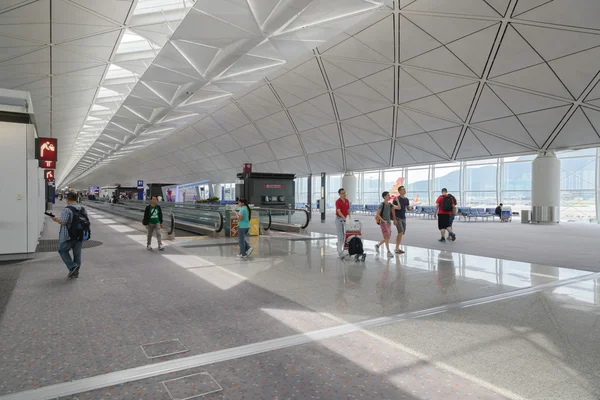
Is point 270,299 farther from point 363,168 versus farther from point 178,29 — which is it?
point 363,168

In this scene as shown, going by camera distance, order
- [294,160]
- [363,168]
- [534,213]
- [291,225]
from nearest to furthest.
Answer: [291,225] → [534,213] → [363,168] → [294,160]

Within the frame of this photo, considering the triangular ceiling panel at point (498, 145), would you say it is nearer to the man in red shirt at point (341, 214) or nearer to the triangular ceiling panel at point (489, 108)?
the triangular ceiling panel at point (489, 108)

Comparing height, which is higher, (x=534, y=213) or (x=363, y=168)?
(x=363, y=168)

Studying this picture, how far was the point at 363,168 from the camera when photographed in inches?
1296

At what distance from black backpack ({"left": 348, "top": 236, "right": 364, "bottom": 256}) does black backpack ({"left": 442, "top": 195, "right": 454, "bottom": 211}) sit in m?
5.86

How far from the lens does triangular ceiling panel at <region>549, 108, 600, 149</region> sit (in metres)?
18.7

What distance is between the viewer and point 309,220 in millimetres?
17078

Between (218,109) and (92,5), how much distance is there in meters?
21.5

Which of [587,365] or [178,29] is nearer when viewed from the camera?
[587,365]

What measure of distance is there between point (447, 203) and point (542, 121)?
417 inches

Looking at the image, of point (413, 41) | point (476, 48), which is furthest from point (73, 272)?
point (476, 48)

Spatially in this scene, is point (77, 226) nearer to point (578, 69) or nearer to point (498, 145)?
point (578, 69)

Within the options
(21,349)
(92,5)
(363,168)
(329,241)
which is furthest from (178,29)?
(363,168)

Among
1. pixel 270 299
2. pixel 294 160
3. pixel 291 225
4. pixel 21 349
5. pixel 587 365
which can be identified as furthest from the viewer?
pixel 294 160
